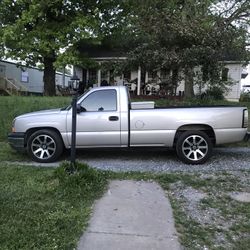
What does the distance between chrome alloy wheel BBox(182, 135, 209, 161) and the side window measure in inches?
67.8

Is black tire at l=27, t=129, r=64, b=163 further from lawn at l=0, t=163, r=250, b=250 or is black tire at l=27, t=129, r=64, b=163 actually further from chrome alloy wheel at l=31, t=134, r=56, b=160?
lawn at l=0, t=163, r=250, b=250

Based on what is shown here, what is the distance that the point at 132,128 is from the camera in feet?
27.8

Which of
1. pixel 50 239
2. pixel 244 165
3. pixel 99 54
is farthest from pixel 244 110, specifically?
pixel 99 54

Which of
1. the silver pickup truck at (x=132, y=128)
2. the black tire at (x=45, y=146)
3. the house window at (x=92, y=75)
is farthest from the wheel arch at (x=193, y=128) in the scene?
the house window at (x=92, y=75)

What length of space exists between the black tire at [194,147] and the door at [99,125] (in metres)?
1.34

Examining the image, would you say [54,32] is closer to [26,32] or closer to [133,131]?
[26,32]

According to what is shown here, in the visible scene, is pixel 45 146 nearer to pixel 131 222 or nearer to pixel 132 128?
pixel 132 128

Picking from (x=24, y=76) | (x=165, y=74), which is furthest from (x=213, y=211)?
(x=24, y=76)

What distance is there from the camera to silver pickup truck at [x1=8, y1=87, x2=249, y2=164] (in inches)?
332

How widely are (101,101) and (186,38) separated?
6.60m

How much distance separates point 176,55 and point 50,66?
1336 cm

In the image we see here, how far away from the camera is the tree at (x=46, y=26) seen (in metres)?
21.0

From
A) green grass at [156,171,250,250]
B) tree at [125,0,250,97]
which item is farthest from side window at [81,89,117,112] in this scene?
tree at [125,0,250,97]

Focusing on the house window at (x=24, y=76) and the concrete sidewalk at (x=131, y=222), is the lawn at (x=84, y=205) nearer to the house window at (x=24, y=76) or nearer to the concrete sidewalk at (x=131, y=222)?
the concrete sidewalk at (x=131, y=222)
